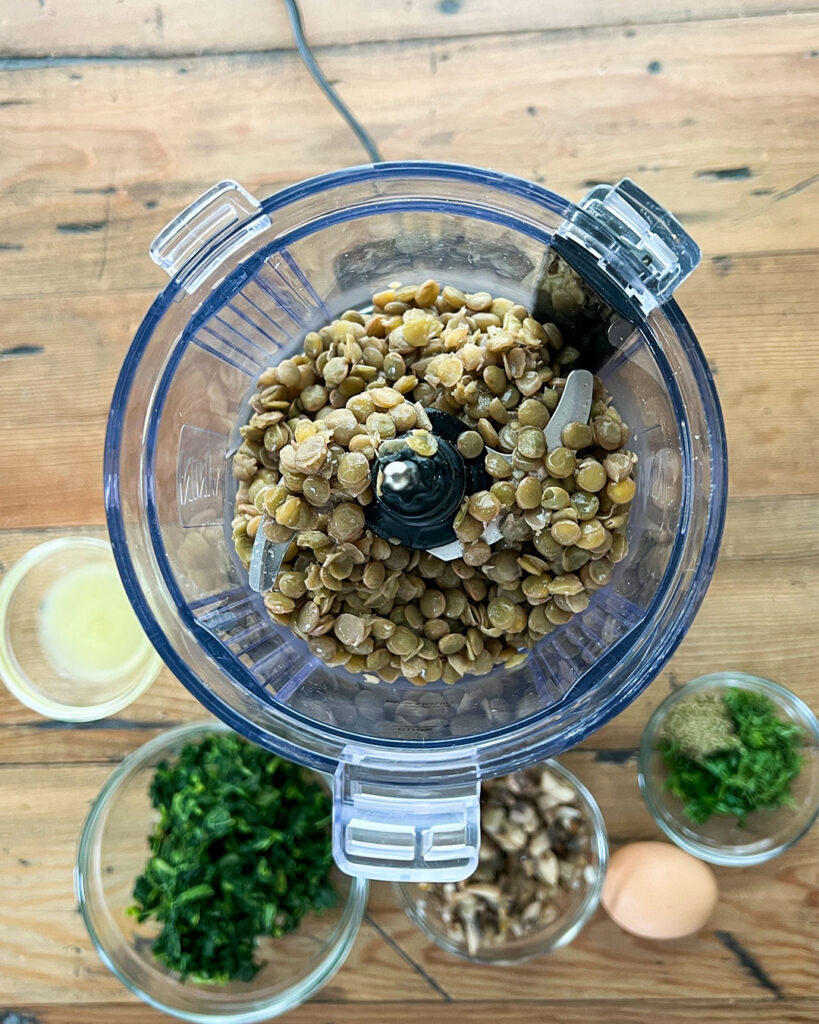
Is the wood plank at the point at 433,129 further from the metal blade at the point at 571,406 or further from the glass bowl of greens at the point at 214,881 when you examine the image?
the glass bowl of greens at the point at 214,881

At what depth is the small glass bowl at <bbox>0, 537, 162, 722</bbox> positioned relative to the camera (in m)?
1.16

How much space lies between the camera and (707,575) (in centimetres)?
85

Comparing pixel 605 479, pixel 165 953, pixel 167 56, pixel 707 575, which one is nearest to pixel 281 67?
pixel 167 56

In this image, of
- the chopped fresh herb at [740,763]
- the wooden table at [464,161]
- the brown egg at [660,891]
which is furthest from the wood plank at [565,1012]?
Result: the chopped fresh herb at [740,763]

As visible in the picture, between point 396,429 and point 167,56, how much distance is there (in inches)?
28.4

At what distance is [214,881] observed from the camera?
3.67 feet

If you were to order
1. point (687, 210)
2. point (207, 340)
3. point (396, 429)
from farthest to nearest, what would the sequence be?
1. point (687, 210)
2. point (207, 340)
3. point (396, 429)

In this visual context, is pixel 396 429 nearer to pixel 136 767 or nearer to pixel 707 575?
pixel 707 575

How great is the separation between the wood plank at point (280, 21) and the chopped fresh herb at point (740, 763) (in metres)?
0.90

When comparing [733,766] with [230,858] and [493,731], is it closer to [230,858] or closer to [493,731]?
[493,731]

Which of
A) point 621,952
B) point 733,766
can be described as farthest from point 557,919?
point 733,766

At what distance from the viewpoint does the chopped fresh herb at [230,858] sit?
43.5 inches

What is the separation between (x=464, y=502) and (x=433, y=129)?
589 mm

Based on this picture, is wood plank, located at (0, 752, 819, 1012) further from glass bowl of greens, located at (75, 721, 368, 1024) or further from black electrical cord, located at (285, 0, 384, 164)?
black electrical cord, located at (285, 0, 384, 164)
